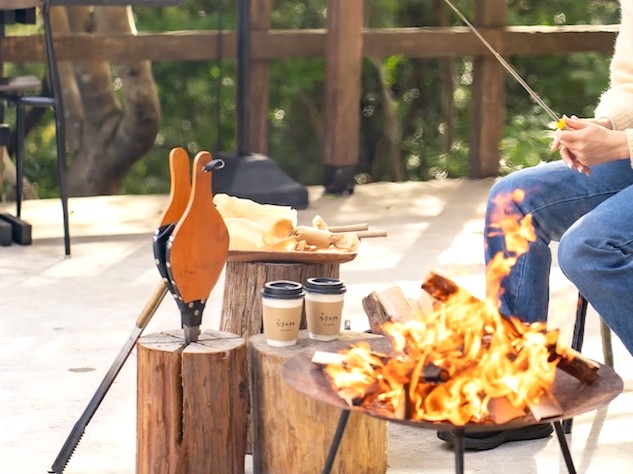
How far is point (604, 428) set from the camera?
11.3 ft

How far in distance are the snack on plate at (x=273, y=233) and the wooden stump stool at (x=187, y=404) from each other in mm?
295

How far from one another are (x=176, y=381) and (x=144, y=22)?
8.12m

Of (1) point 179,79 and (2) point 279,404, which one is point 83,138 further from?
(2) point 279,404

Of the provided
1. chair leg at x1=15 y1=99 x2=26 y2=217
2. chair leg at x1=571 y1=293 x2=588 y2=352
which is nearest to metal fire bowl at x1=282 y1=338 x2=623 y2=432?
chair leg at x1=571 y1=293 x2=588 y2=352

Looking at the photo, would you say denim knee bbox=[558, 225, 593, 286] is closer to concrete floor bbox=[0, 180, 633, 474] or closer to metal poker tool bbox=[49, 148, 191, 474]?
concrete floor bbox=[0, 180, 633, 474]

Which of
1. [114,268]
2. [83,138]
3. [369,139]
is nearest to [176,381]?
[114,268]

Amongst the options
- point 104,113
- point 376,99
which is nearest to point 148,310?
point 104,113

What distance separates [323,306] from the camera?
9.73ft

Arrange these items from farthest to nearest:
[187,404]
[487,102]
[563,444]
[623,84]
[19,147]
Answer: [487,102] → [19,147] → [623,84] → [187,404] → [563,444]

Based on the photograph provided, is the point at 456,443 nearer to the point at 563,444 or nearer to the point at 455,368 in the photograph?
the point at 455,368

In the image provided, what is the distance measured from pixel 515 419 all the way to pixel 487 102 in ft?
16.1

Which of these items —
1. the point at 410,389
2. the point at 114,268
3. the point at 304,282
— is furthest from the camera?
the point at 114,268

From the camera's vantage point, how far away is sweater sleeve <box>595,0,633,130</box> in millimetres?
3334

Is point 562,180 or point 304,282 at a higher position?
point 562,180
